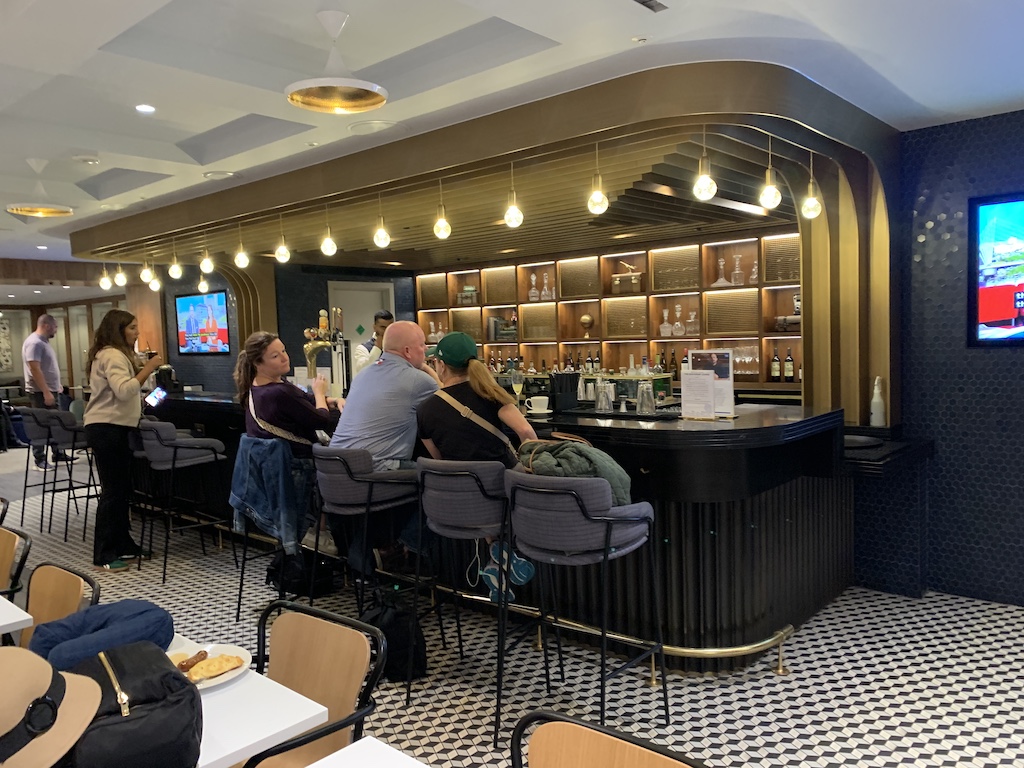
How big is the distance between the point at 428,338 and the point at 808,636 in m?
7.72

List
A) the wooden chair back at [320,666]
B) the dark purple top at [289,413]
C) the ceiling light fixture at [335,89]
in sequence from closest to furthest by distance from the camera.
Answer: the wooden chair back at [320,666] → the ceiling light fixture at [335,89] → the dark purple top at [289,413]

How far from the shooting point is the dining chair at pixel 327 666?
1.90m

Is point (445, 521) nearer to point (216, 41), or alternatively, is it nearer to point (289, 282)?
point (216, 41)

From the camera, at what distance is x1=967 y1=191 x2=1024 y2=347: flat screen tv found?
444 centimetres

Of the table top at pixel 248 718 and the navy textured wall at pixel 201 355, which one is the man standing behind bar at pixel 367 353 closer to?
the table top at pixel 248 718

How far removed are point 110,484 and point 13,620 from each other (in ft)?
11.8

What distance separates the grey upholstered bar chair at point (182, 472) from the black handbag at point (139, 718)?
13.3ft

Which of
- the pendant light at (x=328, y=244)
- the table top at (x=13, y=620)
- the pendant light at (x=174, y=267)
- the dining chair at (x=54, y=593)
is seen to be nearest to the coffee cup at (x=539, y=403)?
the dining chair at (x=54, y=593)

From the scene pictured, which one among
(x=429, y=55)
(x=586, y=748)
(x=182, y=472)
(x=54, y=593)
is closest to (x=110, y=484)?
(x=182, y=472)

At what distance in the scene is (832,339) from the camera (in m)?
4.95

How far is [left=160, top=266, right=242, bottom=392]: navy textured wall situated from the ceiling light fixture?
716 centimetres

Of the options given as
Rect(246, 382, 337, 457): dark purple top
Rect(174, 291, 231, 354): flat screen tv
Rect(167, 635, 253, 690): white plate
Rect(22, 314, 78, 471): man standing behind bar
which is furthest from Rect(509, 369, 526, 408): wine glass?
Rect(22, 314, 78, 471): man standing behind bar

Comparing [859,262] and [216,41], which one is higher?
[216,41]

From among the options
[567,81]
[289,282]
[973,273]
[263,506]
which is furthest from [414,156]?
[289,282]
